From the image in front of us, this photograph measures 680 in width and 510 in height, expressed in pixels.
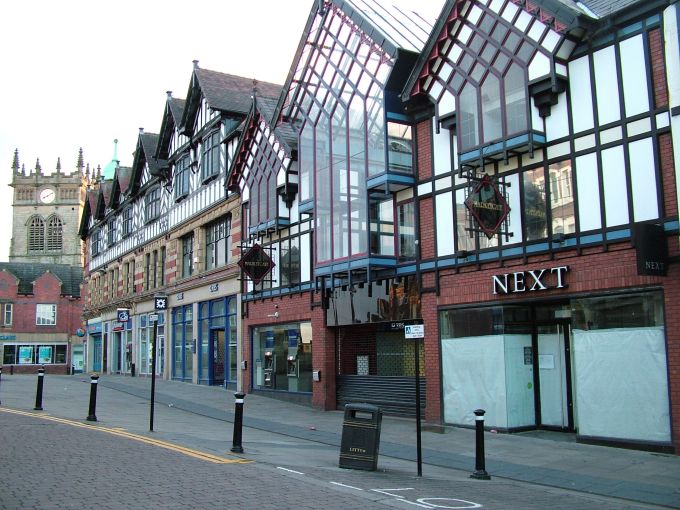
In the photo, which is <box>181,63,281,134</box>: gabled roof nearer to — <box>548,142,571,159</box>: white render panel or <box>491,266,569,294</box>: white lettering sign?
<box>491,266,569,294</box>: white lettering sign

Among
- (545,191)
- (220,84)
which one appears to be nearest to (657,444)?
(545,191)

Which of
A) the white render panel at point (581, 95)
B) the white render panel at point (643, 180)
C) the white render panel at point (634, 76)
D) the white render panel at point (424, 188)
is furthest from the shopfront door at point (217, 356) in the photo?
the white render panel at point (634, 76)

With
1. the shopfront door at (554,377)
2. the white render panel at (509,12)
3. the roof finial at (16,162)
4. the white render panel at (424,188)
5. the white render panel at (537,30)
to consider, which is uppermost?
the roof finial at (16,162)

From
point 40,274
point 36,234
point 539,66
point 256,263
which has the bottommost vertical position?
point 256,263

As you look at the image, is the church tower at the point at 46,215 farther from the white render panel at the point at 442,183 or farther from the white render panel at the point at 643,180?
the white render panel at the point at 643,180

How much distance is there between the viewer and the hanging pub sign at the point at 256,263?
78.6 feet

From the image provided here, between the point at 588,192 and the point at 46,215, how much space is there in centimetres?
10881

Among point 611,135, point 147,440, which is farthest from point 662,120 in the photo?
point 147,440

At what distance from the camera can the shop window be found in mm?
69312

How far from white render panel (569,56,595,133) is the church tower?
103 m

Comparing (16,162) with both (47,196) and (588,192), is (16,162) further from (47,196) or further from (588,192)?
(588,192)

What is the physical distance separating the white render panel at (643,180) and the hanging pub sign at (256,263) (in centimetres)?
1370

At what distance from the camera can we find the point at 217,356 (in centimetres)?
3044

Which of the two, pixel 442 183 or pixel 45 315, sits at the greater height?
pixel 442 183
